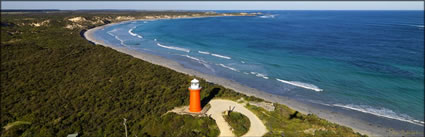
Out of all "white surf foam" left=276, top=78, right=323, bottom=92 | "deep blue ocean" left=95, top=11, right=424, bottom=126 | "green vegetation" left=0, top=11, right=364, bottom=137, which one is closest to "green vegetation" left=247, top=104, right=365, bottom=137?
"green vegetation" left=0, top=11, right=364, bottom=137

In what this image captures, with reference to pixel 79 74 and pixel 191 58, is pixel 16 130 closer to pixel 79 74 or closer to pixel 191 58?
pixel 79 74

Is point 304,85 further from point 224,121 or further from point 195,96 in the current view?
point 195,96

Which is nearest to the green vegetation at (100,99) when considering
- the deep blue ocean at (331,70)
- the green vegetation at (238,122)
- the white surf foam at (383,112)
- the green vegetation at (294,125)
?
the green vegetation at (294,125)

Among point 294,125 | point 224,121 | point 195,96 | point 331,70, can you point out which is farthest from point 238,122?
point 331,70

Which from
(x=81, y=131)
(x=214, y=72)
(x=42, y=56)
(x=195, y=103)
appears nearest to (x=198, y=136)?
(x=195, y=103)

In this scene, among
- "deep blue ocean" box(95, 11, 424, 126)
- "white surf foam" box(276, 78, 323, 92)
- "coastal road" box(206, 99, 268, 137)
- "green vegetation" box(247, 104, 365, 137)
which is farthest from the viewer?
"white surf foam" box(276, 78, 323, 92)

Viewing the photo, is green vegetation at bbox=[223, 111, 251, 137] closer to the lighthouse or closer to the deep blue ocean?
the lighthouse
